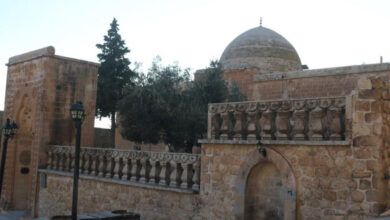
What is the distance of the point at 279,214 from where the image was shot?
279 inches

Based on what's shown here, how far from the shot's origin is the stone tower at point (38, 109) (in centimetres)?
1349

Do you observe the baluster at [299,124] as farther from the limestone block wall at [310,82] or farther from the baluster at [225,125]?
the limestone block wall at [310,82]

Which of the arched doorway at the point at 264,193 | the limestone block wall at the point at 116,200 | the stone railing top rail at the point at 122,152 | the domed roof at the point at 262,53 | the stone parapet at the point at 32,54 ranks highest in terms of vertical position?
the domed roof at the point at 262,53

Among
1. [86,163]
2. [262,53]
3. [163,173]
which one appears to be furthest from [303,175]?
[262,53]

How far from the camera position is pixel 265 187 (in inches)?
289

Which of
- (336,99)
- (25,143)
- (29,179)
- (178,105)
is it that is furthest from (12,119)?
(336,99)

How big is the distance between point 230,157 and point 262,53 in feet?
46.7

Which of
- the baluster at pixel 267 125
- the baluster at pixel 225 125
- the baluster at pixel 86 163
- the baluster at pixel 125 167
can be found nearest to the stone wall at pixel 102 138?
the baluster at pixel 86 163

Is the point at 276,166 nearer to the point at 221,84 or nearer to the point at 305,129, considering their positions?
the point at 305,129

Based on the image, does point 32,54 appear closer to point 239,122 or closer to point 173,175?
point 173,175

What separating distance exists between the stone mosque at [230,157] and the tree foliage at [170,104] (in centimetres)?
178

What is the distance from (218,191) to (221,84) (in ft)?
26.6

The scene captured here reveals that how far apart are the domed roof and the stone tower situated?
8.50m

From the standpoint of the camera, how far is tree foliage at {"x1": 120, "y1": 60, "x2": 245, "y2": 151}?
14844 mm
